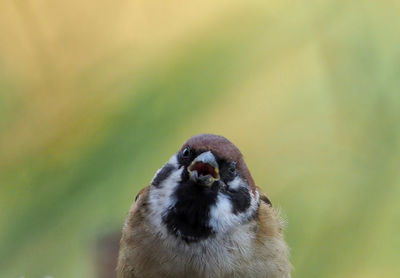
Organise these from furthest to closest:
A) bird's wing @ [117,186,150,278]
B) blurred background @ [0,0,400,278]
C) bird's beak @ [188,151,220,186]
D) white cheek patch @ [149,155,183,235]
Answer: blurred background @ [0,0,400,278], bird's wing @ [117,186,150,278], white cheek patch @ [149,155,183,235], bird's beak @ [188,151,220,186]

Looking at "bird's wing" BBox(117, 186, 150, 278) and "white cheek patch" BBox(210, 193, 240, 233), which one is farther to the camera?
"bird's wing" BBox(117, 186, 150, 278)

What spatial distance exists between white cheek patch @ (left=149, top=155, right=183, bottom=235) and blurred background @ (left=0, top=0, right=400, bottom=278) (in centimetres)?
28

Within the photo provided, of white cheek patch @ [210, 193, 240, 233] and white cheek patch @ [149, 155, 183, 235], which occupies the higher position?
white cheek patch @ [149, 155, 183, 235]

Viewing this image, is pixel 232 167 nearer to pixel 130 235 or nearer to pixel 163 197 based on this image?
pixel 163 197

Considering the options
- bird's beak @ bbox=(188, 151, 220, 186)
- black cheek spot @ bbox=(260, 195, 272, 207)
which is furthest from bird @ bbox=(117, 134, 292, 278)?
black cheek spot @ bbox=(260, 195, 272, 207)

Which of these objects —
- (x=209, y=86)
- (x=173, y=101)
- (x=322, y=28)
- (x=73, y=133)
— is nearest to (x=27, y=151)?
(x=73, y=133)

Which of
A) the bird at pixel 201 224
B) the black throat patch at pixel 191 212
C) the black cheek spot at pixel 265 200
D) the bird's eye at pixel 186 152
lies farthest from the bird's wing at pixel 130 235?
the black cheek spot at pixel 265 200

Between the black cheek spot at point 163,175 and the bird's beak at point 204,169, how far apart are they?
15cm

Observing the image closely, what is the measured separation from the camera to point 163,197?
259cm

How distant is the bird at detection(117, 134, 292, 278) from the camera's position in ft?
8.24

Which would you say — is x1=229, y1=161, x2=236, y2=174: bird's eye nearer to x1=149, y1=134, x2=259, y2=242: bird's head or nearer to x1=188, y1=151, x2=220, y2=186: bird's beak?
x1=149, y1=134, x2=259, y2=242: bird's head

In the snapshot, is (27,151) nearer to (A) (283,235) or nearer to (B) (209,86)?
(B) (209,86)

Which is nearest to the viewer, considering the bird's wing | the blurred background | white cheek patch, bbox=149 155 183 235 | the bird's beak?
→ the bird's beak

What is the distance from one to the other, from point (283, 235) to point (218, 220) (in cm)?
46
